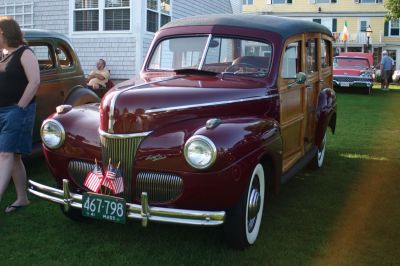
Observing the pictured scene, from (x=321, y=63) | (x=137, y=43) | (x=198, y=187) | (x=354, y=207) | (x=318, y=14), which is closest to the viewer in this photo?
(x=198, y=187)

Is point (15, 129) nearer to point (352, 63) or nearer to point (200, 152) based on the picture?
point (200, 152)

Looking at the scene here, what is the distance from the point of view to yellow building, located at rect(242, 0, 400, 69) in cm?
4472

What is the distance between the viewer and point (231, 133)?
3543 millimetres

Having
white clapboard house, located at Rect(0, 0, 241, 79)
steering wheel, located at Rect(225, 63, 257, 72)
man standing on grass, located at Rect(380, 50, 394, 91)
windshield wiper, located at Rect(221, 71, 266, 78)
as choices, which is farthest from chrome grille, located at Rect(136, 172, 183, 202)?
man standing on grass, located at Rect(380, 50, 394, 91)

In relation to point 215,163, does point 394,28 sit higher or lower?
higher

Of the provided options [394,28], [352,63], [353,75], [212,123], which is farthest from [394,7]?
[212,123]

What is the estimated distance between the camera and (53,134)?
405 cm

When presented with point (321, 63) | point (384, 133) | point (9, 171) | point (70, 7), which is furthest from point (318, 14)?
point (9, 171)

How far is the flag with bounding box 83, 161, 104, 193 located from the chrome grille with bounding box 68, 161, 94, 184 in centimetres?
5

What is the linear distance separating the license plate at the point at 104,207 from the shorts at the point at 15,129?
1126 mm

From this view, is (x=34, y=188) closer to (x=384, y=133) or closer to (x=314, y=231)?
(x=314, y=231)

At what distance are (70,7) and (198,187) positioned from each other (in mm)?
13719

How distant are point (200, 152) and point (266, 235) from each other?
4.22ft

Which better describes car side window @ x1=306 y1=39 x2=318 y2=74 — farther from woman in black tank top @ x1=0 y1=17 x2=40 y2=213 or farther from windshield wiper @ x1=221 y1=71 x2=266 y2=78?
woman in black tank top @ x1=0 y1=17 x2=40 y2=213
